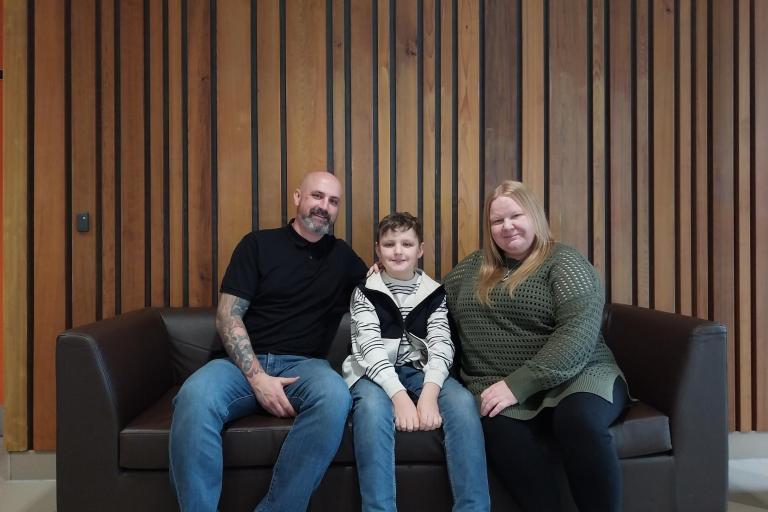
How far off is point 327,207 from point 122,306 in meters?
1.33

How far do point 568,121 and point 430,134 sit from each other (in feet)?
2.57

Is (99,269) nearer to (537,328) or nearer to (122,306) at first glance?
(122,306)

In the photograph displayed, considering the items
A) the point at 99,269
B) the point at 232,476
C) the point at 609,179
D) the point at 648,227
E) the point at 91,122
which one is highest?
the point at 91,122

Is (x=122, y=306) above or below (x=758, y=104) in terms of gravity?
below

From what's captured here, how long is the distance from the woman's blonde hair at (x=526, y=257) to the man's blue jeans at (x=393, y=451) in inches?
18.8

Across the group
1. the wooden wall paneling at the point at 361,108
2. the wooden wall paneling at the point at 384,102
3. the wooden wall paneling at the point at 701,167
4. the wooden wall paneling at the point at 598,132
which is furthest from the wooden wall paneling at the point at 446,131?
the wooden wall paneling at the point at 701,167

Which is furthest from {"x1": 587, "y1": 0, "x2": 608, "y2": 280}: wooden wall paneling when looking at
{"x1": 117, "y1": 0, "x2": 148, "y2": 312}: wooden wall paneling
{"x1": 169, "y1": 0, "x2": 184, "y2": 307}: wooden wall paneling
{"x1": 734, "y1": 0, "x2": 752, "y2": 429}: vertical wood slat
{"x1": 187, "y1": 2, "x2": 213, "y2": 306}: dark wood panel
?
{"x1": 117, "y1": 0, "x2": 148, "y2": 312}: wooden wall paneling

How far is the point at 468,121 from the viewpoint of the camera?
2791mm

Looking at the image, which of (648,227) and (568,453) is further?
(648,227)

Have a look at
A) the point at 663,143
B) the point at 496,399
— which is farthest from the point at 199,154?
the point at 663,143

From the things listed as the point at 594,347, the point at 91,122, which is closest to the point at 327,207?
the point at 594,347

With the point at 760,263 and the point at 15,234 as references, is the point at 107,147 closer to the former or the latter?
the point at 15,234

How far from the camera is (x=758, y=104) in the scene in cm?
286

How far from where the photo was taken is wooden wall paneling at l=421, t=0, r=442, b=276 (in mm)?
2779
